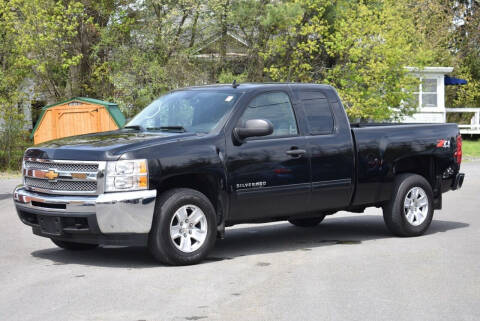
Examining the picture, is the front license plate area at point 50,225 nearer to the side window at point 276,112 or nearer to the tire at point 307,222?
the side window at point 276,112

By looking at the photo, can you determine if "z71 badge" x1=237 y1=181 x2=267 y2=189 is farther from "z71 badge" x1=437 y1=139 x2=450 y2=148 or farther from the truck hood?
"z71 badge" x1=437 y1=139 x2=450 y2=148

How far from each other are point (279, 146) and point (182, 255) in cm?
173

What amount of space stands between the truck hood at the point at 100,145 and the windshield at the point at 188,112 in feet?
1.13

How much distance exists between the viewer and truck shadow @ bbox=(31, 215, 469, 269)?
30.7 feet

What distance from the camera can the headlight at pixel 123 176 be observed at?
333 inches

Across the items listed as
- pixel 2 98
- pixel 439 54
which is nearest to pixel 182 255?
pixel 2 98

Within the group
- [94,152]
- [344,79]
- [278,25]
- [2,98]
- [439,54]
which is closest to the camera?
[94,152]

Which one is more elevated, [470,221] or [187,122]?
[187,122]

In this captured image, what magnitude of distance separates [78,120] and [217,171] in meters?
16.0

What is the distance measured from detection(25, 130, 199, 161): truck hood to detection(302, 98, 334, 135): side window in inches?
62.5

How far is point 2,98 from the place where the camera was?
1017 inches

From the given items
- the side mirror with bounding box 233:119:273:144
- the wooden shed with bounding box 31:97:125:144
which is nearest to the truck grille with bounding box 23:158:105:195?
the side mirror with bounding box 233:119:273:144

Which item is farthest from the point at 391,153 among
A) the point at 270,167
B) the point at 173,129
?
the point at 173,129

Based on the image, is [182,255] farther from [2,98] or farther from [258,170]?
[2,98]
